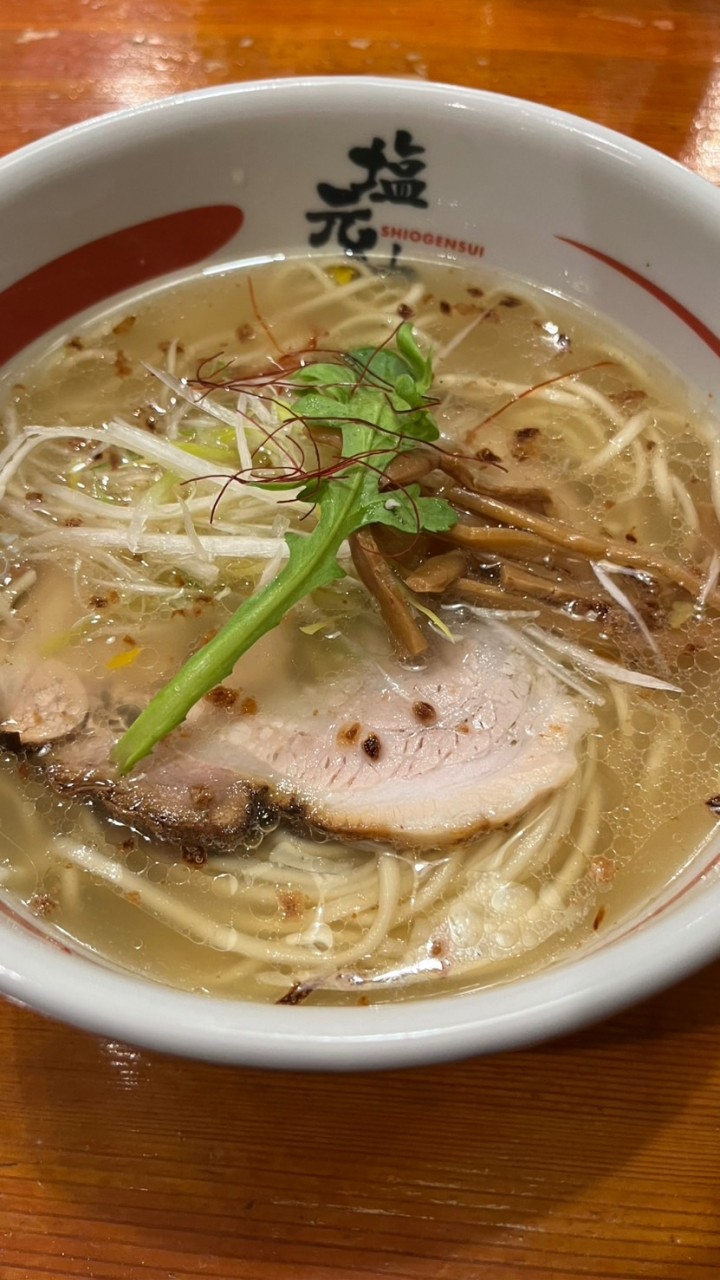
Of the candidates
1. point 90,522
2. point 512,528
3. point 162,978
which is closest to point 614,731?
point 512,528

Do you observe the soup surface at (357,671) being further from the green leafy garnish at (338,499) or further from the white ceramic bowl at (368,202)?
the white ceramic bowl at (368,202)

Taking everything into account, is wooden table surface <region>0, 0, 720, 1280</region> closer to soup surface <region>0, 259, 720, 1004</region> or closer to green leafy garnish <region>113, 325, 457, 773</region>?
soup surface <region>0, 259, 720, 1004</region>

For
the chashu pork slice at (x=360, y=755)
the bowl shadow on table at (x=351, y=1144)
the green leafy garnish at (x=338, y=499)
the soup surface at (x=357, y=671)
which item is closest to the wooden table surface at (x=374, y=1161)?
the bowl shadow on table at (x=351, y=1144)

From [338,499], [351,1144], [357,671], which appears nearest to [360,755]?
[357,671]

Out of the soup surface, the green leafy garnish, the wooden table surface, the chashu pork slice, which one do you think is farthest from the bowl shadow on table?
the green leafy garnish

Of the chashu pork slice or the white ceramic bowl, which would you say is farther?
the white ceramic bowl

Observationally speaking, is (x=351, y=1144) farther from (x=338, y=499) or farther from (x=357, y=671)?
(x=338, y=499)
